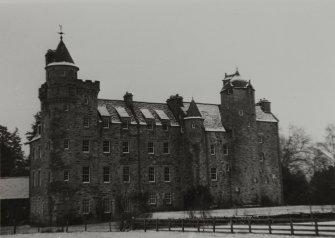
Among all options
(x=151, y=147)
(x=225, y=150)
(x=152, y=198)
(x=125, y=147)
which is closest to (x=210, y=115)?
(x=225, y=150)

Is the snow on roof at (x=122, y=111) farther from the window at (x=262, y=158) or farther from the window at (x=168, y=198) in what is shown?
the window at (x=262, y=158)

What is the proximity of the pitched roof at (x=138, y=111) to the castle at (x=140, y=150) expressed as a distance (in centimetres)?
A: 13

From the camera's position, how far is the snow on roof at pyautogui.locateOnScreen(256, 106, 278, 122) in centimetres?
6512

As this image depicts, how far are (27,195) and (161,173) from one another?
1628cm

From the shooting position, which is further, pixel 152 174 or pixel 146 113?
pixel 146 113

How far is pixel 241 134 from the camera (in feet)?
201

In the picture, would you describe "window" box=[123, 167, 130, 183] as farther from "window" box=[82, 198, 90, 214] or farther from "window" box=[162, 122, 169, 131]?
"window" box=[162, 122, 169, 131]

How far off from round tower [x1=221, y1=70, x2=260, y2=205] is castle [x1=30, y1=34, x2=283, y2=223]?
4.9 inches

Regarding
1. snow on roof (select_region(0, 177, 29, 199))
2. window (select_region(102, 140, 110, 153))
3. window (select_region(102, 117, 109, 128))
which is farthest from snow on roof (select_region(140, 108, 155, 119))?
snow on roof (select_region(0, 177, 29, 199))

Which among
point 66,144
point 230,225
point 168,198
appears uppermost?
point 66,144

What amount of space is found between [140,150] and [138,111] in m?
5.10

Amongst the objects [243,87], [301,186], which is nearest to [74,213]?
[243,87]

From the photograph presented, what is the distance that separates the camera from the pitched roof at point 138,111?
56938 millimetres

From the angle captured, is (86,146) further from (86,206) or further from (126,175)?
(86,206)
